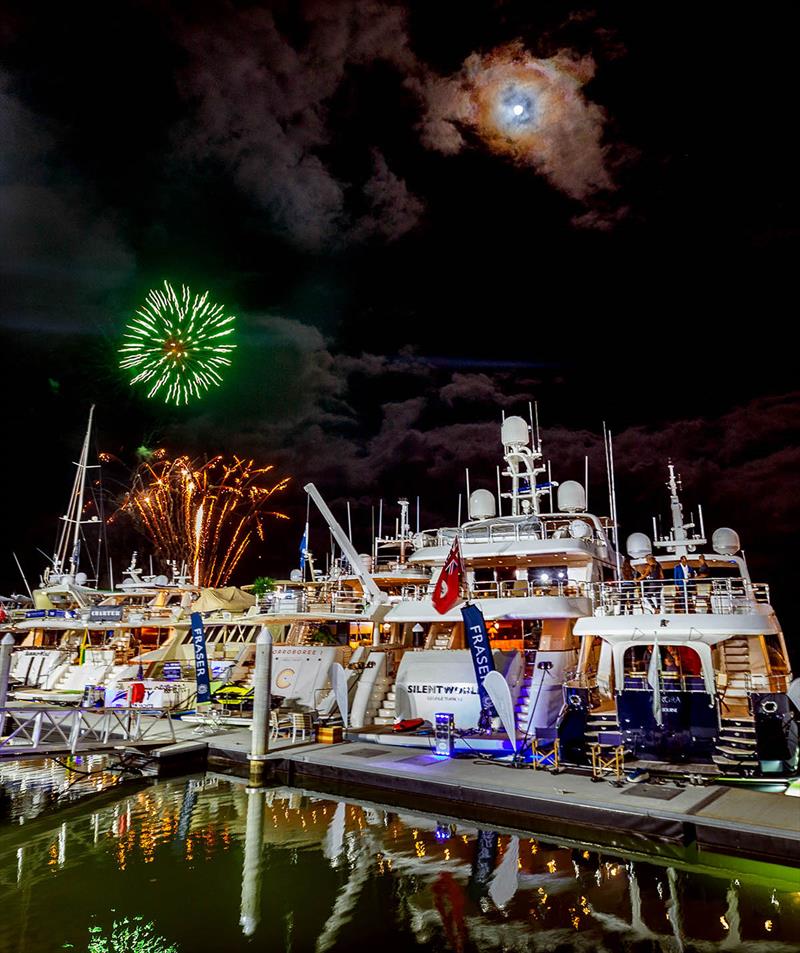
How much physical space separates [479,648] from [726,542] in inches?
424

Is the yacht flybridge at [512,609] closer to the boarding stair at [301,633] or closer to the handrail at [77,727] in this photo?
the boarding stair at [301,633]

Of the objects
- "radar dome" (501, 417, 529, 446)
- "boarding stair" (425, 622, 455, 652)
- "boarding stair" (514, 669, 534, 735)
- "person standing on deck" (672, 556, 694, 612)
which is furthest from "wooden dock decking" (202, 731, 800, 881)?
"radar dome" (501, 417, 529, 446)

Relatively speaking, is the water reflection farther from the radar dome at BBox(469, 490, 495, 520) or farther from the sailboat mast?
the sailboat mast

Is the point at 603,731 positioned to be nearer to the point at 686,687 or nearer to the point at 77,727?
the point at 686,687

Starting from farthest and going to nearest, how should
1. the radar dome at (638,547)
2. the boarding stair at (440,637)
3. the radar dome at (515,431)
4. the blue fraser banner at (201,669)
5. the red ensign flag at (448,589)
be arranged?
the radar dome at (515,431) < the radar dome at (638,547) < the blue fraser banner at (201,669) < the boarding stair at (440,637) < the red ensign flag at (448,589)

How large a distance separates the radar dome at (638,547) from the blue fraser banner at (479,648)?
418 inches

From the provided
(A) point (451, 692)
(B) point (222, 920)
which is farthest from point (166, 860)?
(A) point (451, 692)

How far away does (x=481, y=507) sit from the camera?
2727cm

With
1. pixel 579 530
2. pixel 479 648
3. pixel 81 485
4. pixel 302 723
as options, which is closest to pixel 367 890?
pixel 479 648

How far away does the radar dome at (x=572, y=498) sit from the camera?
26.2m

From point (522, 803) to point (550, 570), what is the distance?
442 inches

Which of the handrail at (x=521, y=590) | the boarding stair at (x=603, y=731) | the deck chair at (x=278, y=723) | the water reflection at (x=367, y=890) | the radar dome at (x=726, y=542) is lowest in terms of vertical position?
the water reflection at (x=367, y=890)

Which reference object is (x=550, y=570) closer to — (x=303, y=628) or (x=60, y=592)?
(x=303, y=628)

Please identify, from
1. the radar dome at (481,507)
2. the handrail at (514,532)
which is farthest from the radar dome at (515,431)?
→ the handrail at (514,532)
